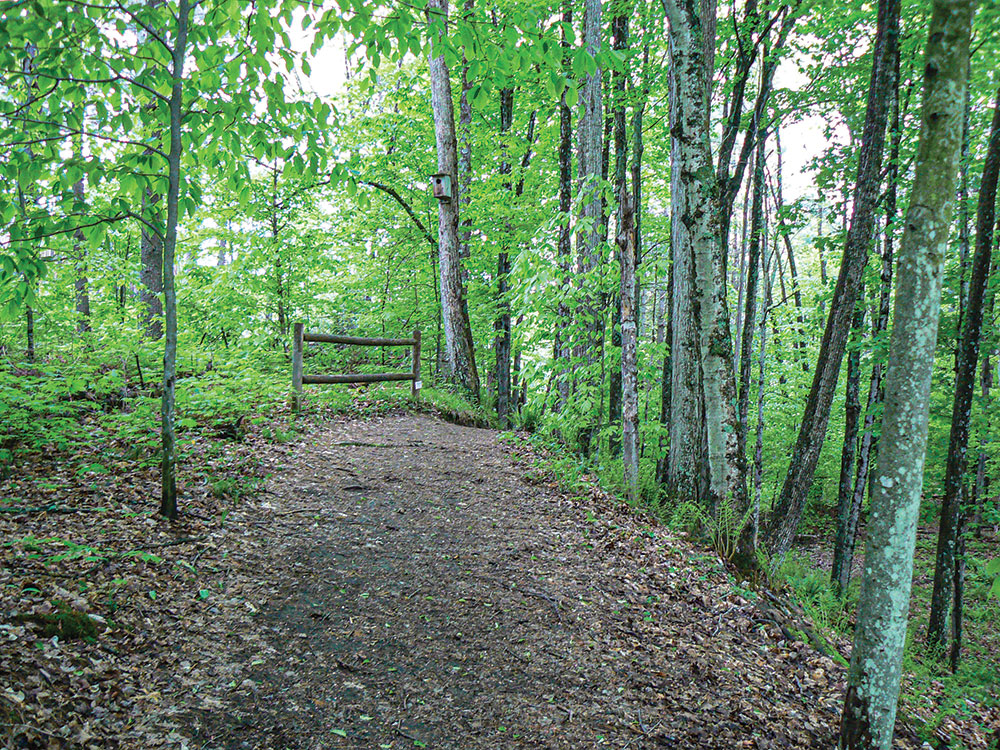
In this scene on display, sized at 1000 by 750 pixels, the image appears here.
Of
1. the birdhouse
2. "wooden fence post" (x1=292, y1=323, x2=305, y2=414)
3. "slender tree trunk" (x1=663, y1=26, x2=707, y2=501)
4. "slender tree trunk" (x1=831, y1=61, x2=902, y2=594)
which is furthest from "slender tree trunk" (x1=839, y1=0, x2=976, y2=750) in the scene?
the birdhouse

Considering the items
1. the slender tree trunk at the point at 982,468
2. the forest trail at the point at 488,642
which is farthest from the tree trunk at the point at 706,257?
the slender tree trunk at the point at 982,468

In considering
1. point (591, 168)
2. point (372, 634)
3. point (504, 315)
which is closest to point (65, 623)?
point (372, 634)

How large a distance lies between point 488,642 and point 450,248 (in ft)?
29.5

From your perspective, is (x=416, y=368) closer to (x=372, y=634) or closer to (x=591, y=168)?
(x=591, y=168)

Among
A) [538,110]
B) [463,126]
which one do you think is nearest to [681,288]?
[538,110]

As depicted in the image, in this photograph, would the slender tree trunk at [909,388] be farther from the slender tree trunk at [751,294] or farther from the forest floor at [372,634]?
the slender tree trunk at [751,294]

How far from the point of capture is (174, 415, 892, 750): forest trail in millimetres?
2666

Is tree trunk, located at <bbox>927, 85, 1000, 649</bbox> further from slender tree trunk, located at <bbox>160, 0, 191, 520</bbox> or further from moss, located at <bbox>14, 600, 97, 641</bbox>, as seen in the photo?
moss, located at <bbox>14, 600, 97, 641</bbox>

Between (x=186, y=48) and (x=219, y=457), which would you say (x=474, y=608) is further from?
(x=186, y=48)

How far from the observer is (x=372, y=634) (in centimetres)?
326

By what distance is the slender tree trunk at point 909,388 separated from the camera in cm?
248

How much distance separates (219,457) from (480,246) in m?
7.72

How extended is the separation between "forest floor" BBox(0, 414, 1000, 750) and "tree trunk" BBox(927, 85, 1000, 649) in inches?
102

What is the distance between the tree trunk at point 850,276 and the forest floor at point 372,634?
292 centimetres
